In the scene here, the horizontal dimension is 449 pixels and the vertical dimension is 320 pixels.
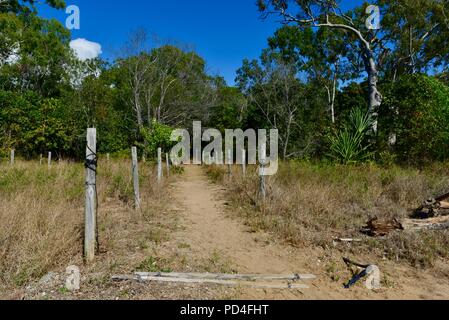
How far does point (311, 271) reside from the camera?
3822mm

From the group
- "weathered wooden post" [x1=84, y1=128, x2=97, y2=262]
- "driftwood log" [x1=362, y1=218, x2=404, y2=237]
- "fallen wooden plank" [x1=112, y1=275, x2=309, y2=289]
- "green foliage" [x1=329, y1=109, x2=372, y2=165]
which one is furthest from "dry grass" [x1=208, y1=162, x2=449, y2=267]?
"weathered wooden post" [x1=84, y1=128, x2=97, y2=262]

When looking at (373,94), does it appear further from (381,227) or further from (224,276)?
(224,276)

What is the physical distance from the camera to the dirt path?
10.7ft

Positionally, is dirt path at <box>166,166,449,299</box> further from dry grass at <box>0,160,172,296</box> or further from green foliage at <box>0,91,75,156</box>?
green foliage at <box>0,91,75,156</box>

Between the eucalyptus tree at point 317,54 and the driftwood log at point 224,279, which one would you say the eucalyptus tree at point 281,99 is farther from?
the driftwood log at point 224,279

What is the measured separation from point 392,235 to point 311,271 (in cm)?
168

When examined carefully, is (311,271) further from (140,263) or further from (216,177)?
(216,177)

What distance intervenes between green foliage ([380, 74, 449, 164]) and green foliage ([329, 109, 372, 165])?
1162 millimetres

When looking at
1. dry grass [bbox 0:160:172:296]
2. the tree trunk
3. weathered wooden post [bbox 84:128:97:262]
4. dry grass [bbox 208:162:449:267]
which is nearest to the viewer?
dry grass [bbox 0:160:172:296]

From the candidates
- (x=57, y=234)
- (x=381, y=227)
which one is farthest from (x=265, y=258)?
(x=57, y=234)

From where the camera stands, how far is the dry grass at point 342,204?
14.4ft
